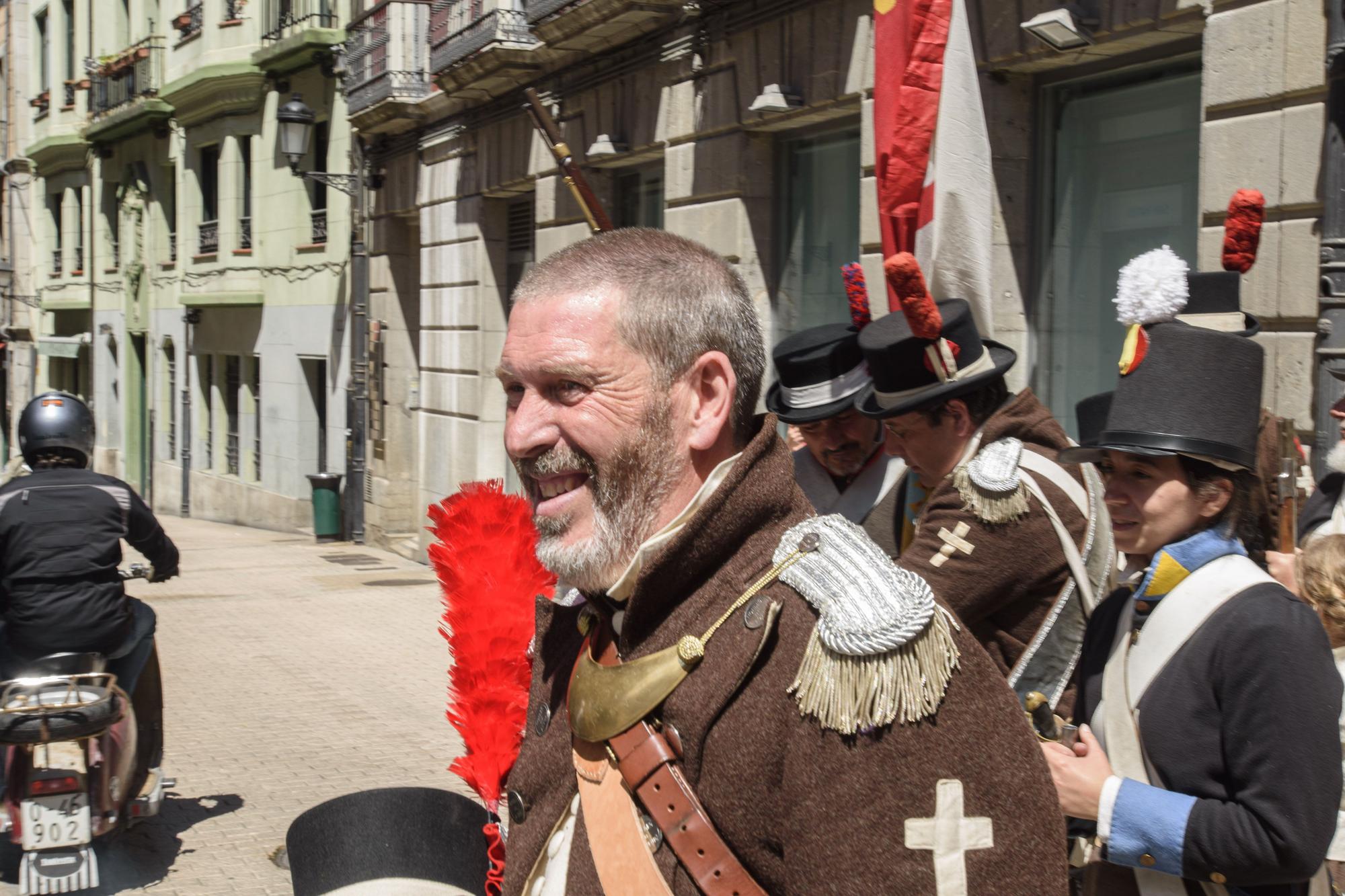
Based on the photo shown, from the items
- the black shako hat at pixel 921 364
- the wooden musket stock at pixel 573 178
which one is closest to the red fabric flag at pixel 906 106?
the wooden musket stock at pixel 573 178

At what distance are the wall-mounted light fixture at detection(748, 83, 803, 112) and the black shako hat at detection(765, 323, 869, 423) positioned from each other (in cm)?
580

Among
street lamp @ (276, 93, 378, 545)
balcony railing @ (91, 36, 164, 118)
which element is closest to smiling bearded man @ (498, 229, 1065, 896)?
street lamp @ (276, 93, 378, 545)

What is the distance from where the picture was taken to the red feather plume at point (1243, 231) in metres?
3.53

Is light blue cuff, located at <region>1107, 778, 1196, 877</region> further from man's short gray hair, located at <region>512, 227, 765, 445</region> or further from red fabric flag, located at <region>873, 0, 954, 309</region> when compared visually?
red fabric flag, located at <region>873, 0, 954, 309</region>

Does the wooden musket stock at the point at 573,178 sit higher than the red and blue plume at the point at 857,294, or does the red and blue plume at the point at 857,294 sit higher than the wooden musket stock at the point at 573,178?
the wooden musket stock at the point at 573,178

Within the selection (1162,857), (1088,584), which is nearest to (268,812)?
(1088,584)

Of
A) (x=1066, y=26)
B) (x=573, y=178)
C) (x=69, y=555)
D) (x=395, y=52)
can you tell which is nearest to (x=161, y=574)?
(x=69, y=555)

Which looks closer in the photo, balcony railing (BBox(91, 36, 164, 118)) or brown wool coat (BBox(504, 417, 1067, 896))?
brown wool coat (BBox(504, 417, 1067, 896))

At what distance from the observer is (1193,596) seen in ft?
8.17

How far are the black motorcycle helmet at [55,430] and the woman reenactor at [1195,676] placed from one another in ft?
16.1

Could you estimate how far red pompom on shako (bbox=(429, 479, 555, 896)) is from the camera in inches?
108

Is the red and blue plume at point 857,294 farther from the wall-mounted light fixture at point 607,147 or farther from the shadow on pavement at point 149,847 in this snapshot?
the wall-mounted light fixture at point 607,147

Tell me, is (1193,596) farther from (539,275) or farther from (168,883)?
(168,883)

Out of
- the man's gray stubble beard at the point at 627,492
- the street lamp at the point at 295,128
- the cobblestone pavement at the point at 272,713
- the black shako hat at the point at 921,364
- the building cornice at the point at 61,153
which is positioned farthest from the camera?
the building cornice at the point at 61,153
